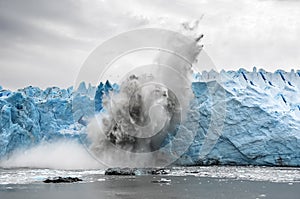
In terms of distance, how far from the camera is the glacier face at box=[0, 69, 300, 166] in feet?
70.9

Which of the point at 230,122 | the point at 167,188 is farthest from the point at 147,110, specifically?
the point at 167,188

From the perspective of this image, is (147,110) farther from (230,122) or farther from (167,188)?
(167,188)

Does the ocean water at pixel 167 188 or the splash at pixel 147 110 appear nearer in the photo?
the ocean water at pixel 167 188

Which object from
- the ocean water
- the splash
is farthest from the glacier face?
the ocean water

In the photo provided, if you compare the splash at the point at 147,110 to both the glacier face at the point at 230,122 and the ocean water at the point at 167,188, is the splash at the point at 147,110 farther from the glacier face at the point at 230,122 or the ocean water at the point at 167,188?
the ocean water at the point at 167,188

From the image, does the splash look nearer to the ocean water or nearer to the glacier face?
the glacier face

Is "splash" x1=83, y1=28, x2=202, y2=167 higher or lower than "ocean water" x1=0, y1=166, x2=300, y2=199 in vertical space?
higher

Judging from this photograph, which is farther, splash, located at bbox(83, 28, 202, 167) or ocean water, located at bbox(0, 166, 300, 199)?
splash, located at bbox(83, 28, 202, 167)

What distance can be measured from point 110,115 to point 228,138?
7372 mm

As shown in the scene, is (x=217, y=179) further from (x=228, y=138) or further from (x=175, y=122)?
(x=175, y=122)

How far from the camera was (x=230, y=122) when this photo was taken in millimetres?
22406

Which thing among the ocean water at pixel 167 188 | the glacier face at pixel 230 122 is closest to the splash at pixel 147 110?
the glacier face at pixel 230 122

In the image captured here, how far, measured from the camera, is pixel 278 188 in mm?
12977

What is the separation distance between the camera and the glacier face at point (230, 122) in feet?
70.9
